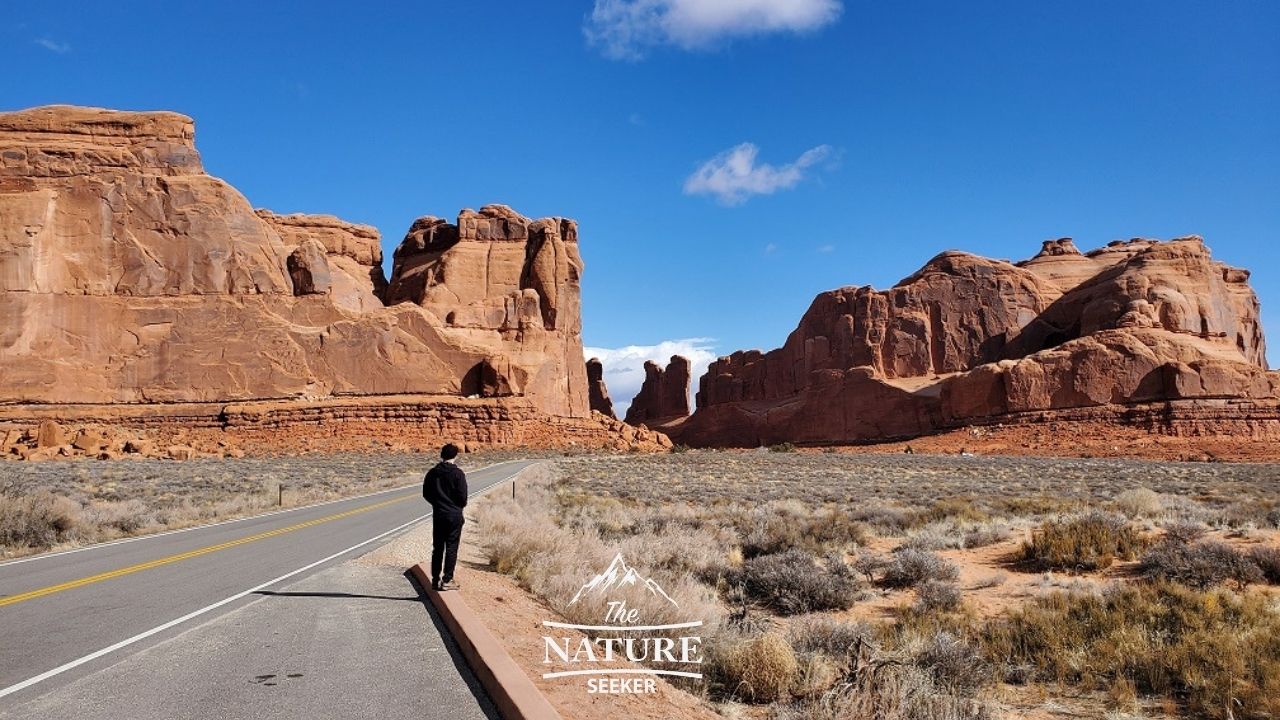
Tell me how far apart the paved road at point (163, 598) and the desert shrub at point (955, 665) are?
384cm

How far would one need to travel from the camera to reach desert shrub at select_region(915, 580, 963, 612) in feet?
31.2

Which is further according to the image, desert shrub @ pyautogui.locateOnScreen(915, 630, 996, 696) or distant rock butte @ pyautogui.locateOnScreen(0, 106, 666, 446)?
distant rock butte @ pyautogui.locateOnScreen(0, 106, 666, 446)

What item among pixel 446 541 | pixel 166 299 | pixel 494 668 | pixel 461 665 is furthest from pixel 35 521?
pixel 166 299

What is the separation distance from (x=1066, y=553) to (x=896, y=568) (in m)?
2.84

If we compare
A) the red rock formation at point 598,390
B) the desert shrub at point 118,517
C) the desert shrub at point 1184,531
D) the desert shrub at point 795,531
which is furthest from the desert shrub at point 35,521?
the red rock formation at point 598,390

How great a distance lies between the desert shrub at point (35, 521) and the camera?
13720mm

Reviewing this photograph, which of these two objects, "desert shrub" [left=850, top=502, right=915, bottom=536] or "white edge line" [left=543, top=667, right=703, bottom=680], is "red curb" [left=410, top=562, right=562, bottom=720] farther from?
"desert shrub" [left=850, top=502, right=915, bottom=536]

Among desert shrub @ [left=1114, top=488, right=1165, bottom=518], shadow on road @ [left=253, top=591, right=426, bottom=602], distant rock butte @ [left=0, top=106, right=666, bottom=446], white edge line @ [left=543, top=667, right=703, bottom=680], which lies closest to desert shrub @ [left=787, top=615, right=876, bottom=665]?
white edge line @ [left=543, top=667, right=703, bottom=680]

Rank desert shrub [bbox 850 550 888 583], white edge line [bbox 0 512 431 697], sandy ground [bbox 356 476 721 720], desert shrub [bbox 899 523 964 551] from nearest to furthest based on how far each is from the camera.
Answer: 1. sandy ground [bbox 356 476 721 720]
2. white edge line [bbox 0 512 431 697]
3. desert shrub [bbox 850 550 888 583]
4. desert shrub [bbox 899 523 964 551]

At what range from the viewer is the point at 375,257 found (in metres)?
88.8

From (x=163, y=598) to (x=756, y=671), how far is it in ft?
21.2

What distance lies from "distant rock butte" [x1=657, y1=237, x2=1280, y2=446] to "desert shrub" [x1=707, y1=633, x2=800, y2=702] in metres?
66.9

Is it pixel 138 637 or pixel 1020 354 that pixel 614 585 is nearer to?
pixel 138 637

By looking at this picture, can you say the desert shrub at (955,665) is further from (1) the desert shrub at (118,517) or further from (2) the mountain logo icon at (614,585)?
(1) the desert shrub at (118,517)
